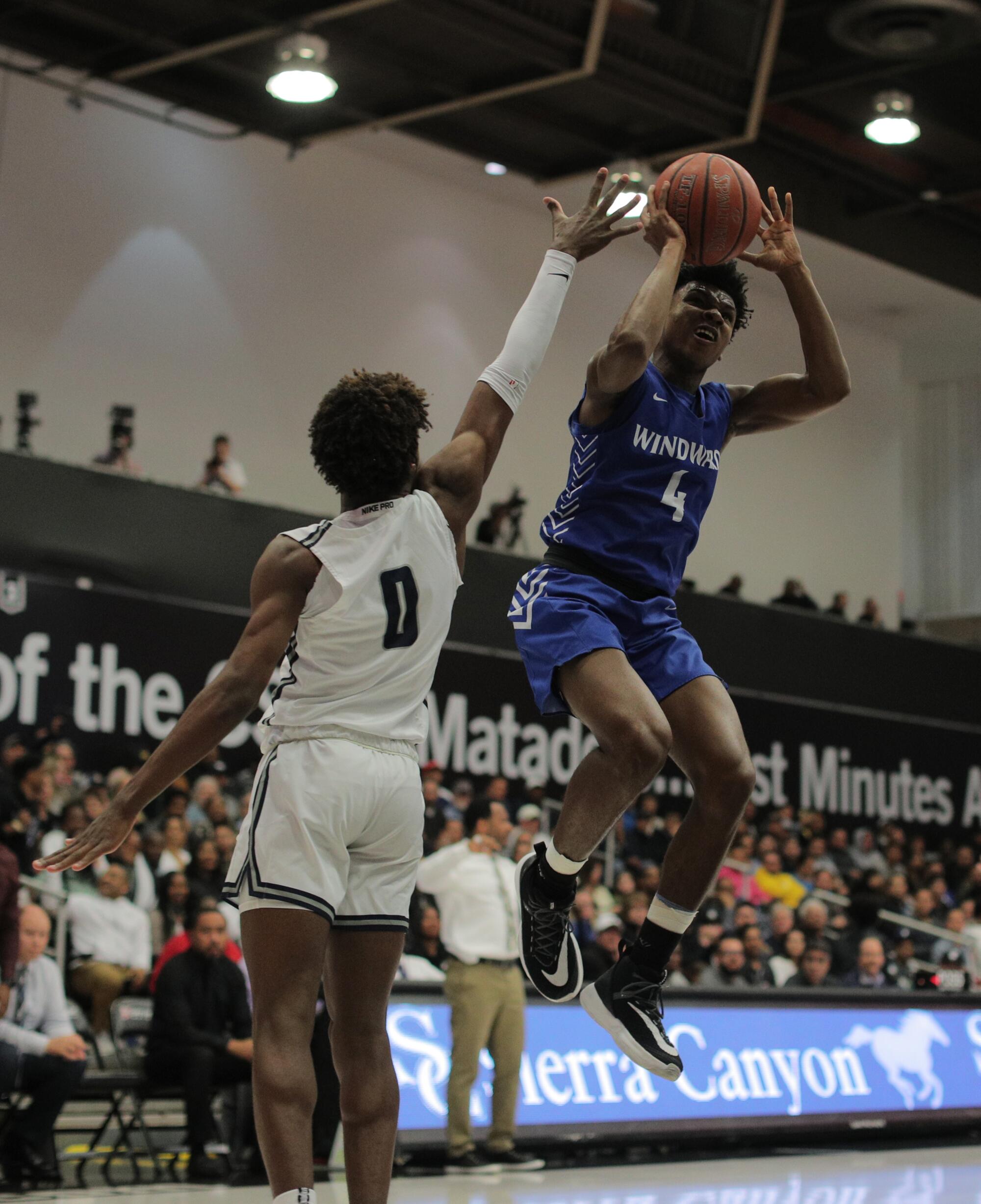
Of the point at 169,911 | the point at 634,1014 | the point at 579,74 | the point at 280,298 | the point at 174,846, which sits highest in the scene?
the point at 579,74

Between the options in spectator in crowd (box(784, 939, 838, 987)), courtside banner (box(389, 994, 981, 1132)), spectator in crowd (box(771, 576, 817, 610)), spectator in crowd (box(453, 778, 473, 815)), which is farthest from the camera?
spectator in crowd (box(771, 576, 817, 610))

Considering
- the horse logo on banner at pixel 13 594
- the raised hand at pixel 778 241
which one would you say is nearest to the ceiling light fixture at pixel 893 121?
the horse logo on banner at pixel 13 594

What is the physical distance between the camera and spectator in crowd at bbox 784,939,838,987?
12.1 metres

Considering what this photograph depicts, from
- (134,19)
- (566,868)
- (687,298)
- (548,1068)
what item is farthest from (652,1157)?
(134,19)

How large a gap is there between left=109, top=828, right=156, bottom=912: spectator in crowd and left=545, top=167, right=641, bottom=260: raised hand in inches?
278

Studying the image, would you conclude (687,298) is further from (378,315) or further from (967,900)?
(378,315)

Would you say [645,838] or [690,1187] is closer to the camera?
[690,1187]

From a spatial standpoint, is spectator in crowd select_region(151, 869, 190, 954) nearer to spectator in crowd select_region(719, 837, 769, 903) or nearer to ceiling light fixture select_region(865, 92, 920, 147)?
spectator in crowd select_region(719, 837, 769, 903)

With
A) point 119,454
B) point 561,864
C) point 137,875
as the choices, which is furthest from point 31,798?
point 561,864

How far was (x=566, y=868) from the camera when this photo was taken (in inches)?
176

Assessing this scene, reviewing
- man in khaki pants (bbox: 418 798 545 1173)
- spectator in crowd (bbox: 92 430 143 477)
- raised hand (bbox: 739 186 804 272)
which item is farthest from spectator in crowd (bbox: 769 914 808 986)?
raised hand (bbox: 739 186 804 272)

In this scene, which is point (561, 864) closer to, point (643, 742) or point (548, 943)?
point (548, 943)

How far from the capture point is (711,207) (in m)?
4.47

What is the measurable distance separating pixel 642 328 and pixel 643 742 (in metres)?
1.10
